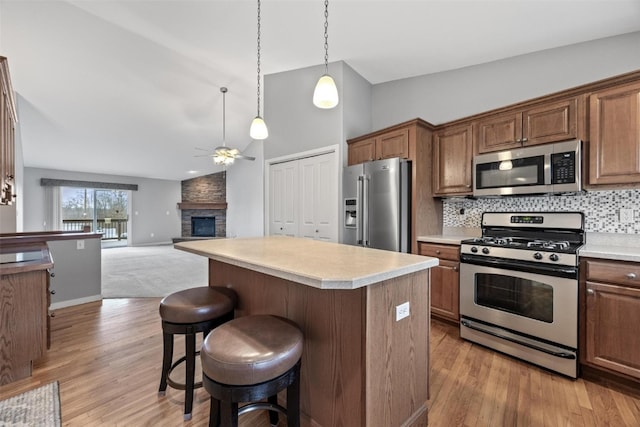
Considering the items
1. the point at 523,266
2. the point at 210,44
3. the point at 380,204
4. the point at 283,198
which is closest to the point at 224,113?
the point at 210,44

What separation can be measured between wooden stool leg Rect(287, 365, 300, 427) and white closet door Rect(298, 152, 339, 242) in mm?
2525

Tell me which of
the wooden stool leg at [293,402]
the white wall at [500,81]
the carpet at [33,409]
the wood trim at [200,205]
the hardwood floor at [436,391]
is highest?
the white wall at [500,81]

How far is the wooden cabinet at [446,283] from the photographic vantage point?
2.75 metres

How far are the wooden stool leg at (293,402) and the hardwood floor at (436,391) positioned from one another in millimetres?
485

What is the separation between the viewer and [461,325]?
2639 mm

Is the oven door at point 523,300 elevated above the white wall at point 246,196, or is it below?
below

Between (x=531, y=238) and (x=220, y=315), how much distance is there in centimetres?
274

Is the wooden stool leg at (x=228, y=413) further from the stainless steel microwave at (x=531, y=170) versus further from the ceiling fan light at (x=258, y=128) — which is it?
the stainless steel microwave at (x=531, y=170)

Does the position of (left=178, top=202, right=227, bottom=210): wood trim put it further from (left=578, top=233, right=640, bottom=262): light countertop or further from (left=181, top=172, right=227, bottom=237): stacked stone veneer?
(left=578, top=233, right=640, bottom=262): light countertop

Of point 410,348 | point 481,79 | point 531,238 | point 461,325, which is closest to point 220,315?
point 410,348

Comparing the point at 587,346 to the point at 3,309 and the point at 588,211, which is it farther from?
the point at 3,309

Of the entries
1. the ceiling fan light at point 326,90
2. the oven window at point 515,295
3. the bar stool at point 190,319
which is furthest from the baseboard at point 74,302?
the oven window at point 515,295

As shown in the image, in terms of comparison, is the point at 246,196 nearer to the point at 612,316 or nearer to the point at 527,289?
the point at 527,289

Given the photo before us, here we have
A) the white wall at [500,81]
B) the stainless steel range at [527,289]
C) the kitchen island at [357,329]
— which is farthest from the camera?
the white wall at [500,81]
